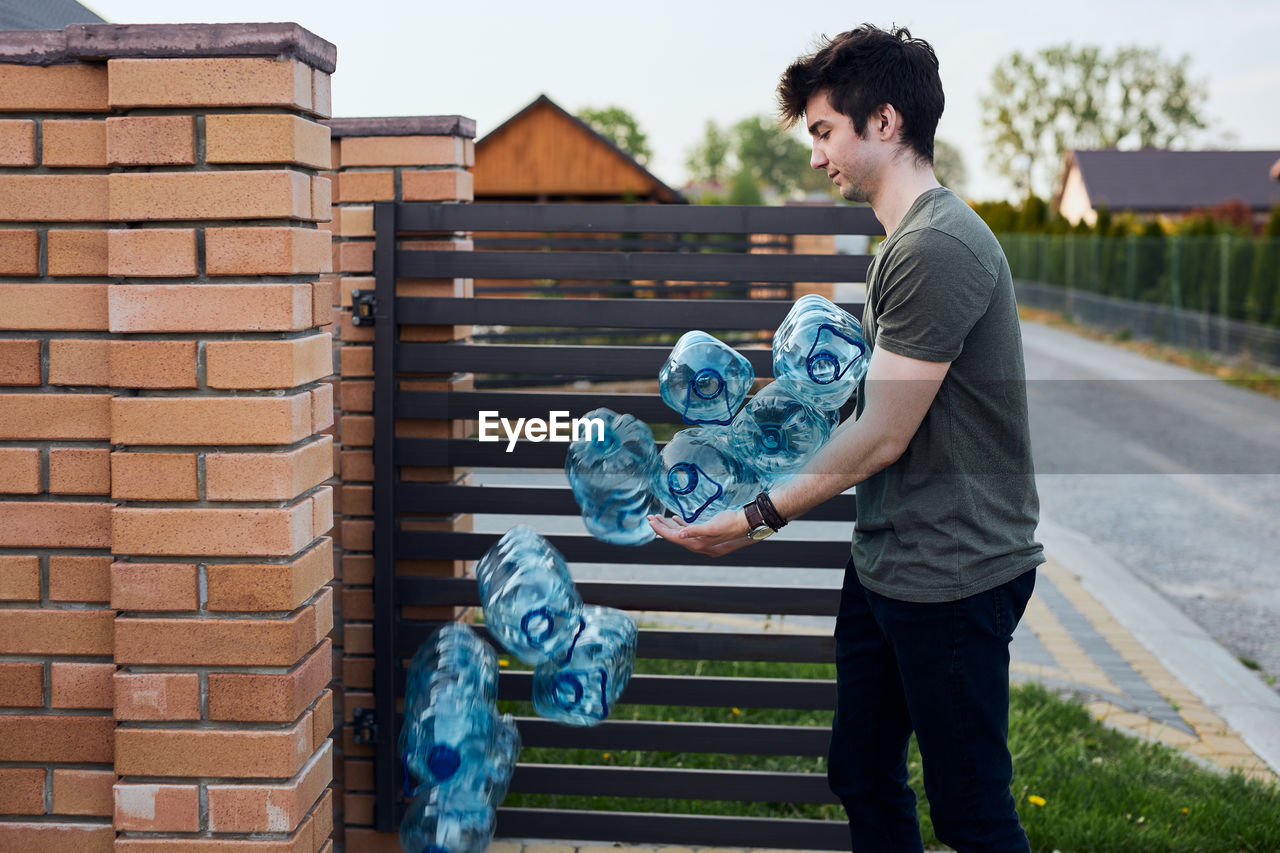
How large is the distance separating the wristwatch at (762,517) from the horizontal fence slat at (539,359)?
90cm

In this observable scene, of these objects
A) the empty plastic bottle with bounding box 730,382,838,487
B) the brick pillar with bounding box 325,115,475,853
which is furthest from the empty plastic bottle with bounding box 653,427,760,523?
the brick pillar with bounding box 325,115,475,853

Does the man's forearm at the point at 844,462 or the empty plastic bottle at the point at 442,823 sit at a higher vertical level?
the man's forearm at the point at 844,462

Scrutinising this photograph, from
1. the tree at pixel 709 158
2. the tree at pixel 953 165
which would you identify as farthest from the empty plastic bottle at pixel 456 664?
the tree at pixel 709 158

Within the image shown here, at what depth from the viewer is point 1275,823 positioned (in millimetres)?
3938

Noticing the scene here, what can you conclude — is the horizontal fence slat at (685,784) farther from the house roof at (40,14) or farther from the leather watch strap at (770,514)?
the house roof at (40,14)

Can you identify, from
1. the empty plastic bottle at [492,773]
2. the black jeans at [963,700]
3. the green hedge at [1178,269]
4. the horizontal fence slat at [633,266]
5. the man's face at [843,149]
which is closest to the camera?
the black jeans at [963,700]

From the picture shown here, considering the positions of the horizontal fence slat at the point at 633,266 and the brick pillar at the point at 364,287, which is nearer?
the horizontal fence slat at the point at 633,266

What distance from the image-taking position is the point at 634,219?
3.40 meters

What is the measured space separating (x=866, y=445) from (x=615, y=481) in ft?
2.32

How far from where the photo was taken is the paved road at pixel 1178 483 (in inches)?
295

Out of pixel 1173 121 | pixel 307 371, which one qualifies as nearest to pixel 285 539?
pixel 307 371

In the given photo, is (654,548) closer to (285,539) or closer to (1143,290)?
(285,539)

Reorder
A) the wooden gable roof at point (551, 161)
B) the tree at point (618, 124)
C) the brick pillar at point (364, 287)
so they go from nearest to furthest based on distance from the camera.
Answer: the brick pillar at point (364, 287) < the wooden gable roof at point (551, 161) < the tree at point (618, 124)

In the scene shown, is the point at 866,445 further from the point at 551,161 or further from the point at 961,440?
the point at 551,161
